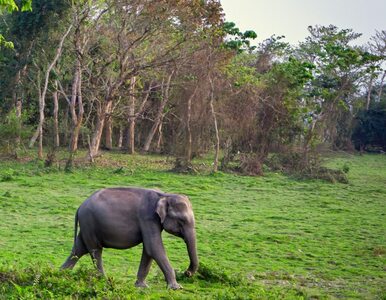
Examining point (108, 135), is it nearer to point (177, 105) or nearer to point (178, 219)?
point (177, 105)

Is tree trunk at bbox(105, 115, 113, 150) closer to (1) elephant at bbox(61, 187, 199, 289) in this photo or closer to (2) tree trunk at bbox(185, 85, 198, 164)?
(2) tree trunk at bbox(185, 85, 198, 164)

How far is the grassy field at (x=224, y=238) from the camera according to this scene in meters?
9.95

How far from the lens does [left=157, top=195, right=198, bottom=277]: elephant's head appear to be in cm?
1098

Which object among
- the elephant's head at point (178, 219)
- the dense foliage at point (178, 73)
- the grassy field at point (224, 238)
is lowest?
the grassy field at point (224, 238)

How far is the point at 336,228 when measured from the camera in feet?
64.5

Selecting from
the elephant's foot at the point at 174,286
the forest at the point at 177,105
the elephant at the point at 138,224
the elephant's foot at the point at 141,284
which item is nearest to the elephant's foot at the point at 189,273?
the elephant at the point at 138,224

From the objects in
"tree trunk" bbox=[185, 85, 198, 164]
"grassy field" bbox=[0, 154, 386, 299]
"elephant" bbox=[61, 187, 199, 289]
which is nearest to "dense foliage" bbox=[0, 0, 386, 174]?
"tree trunk" bbox=[185, 85, 198, 164]

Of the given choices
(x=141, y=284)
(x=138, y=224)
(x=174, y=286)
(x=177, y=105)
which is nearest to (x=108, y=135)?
(x=177, y=105)

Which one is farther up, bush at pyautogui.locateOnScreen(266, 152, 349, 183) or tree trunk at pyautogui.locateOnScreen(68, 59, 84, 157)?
tree trunk at pyautogui.locateOnScreen(68, 59, 84, 157)

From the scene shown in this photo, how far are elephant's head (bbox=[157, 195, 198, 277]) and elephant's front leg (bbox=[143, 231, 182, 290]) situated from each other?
23 centimetres

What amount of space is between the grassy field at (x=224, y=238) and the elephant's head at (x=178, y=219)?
600 mm

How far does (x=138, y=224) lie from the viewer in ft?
36.9

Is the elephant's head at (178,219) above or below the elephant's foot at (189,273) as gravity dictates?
above

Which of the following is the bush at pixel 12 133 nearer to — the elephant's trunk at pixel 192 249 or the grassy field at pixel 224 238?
the grassy field at pixel 224 238
